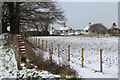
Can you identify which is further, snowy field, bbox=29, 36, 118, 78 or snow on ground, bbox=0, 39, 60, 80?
snowy field, bbox=29, 36, 118, 78

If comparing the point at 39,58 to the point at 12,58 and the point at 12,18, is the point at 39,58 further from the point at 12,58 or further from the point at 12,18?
the point at 12,18

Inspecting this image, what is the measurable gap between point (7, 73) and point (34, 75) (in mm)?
1207

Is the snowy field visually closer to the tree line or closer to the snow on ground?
the snow on ground

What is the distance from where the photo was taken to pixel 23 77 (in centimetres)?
486

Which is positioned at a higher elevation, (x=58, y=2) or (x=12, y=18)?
(x=58, y=2)

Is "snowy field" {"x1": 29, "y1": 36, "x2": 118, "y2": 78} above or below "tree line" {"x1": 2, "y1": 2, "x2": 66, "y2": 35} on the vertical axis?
below

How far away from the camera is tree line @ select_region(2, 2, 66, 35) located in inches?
670

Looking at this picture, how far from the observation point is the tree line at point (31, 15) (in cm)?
1702

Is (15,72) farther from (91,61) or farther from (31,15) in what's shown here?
(31,15)

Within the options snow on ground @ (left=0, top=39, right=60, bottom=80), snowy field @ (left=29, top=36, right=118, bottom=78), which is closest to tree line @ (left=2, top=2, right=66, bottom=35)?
snowy field @ (left=29, top=36, right=118, bottom=78)

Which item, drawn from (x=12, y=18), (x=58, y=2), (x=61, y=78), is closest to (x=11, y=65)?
(x=61, y=78)

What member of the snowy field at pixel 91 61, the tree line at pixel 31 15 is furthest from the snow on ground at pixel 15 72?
the tree line at pixel 31 15

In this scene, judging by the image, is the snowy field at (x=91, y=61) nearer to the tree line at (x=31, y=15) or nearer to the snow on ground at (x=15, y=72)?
the snow on ground at (x=15, y=72)

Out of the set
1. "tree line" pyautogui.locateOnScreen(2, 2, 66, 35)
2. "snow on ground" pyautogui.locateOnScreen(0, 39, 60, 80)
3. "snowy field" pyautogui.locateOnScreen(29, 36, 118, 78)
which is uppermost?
"tree line" pyautogui.locateOnScreen(2, 2, 66, 35)
